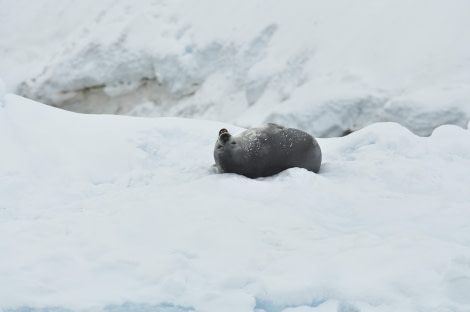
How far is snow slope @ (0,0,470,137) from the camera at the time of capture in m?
6.80

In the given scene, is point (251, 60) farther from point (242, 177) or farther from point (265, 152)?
point (242, 177)

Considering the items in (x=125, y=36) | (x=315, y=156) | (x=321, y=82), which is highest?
(x=125, y=36)

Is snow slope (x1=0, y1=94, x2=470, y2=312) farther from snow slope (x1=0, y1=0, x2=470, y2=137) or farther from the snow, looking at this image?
snow slope (x1=0, y1=0, x2=470, y2=137)

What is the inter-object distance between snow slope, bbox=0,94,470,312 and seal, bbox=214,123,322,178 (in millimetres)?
142

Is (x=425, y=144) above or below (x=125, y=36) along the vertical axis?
below

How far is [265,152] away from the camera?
13.3 feet

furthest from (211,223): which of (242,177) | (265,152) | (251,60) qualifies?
(251,60)

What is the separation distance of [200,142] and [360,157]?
119 cm

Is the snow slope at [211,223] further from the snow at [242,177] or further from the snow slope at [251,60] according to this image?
the snow slope at [251,60]

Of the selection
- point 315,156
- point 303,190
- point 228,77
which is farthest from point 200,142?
point 228,77

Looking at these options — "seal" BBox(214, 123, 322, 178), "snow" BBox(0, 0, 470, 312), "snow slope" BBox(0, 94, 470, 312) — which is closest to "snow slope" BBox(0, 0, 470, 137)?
"snow" BBox(0, 0, 470, 312)

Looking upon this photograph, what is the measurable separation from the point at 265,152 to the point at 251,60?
4.22 m

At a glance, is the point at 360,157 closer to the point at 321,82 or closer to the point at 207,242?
the point at 207,242

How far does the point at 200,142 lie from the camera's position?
4789mm
